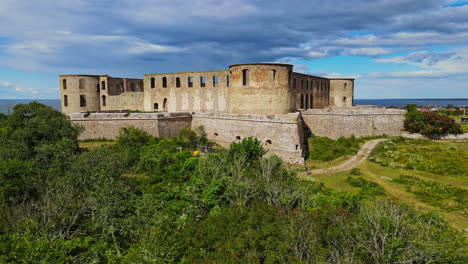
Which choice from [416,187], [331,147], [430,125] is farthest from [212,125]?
[430,125]

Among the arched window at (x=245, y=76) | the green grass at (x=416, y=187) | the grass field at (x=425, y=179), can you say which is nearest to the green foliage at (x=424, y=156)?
the grass field at (x=425, y=179)

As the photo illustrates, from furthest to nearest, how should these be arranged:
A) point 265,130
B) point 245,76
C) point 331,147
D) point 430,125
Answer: point 430,125, point 245,76, point 331,147, point 265,130

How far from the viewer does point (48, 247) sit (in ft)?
32.6

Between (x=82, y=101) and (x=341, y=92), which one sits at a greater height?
(x=341, y=92)

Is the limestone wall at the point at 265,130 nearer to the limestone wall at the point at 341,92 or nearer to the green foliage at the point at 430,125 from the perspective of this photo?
the green foliage at the point at 430,125

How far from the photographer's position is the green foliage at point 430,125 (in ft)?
94.3

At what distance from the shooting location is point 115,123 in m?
29.3

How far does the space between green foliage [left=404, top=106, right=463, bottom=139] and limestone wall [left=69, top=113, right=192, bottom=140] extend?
83.3ft

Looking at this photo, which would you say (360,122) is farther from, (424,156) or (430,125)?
(424,156)

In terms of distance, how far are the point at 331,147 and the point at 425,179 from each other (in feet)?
27.9

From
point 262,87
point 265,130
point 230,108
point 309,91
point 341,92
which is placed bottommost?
point 265,130

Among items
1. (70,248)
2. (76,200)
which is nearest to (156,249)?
(70,248)

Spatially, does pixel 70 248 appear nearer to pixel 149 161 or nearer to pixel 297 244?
pixel 297 244

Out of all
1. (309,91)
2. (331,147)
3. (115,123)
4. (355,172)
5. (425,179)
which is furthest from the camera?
(309,91)
